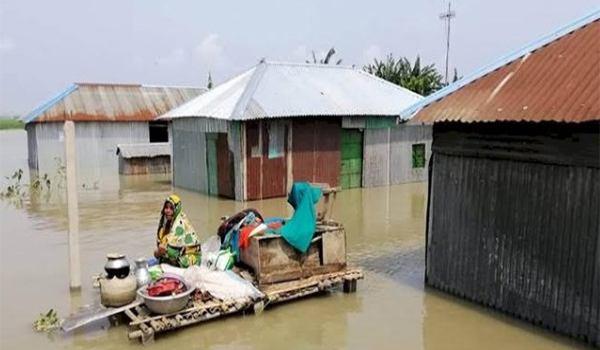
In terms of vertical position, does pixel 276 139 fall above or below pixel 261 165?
above

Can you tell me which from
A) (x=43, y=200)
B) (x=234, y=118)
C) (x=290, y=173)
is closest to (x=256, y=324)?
(x=234, y=118)

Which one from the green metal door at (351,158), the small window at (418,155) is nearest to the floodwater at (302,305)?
the green metal door at (351,158)

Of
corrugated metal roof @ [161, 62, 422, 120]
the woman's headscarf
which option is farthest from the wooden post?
corrugated metal roof @ [161, 62, 422, 120]

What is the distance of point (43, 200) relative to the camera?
18688mm

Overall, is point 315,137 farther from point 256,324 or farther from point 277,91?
point 256,324

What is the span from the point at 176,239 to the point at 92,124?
68.1ft

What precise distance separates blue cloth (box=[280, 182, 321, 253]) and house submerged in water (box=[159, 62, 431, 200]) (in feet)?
28.4

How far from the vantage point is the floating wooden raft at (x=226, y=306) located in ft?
22.8

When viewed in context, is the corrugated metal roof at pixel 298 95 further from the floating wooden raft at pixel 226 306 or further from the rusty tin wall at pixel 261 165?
the floating wooden raft at pixel 226 306

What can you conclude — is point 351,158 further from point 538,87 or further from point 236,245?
point 538,87

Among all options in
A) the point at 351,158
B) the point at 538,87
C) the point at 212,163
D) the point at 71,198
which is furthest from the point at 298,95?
the point at 538,87

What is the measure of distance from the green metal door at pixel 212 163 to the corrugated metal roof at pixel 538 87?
11.2 meters

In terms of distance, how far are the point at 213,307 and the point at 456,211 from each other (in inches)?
154

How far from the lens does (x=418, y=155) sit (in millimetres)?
22719
